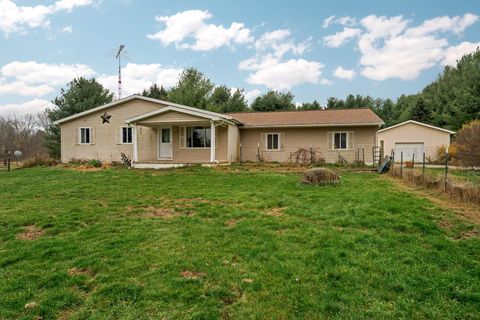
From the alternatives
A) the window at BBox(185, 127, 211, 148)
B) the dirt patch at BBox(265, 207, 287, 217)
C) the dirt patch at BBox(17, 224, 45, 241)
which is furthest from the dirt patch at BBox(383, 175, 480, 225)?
the window at BBox(185, 127, 211, 148)

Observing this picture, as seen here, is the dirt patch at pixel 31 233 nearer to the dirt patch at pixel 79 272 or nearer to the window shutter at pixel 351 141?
the dirt patch at pixel 79 272

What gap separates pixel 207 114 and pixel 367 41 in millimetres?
11264

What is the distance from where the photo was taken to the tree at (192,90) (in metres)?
33.5

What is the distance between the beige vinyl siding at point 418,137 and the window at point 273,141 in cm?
1020

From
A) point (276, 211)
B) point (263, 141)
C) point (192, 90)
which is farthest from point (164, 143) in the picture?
point (192, 90)

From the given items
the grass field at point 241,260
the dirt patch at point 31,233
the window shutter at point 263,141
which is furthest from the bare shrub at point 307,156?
the dirt patch at point 31,233

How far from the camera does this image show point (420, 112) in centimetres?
3259

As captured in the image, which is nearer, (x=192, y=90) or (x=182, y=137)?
(x=182, y=137)

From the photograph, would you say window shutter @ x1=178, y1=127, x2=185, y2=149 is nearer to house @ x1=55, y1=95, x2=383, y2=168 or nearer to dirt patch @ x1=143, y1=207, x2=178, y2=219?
house @ x1=55, y1=95, x2=383, y2=168

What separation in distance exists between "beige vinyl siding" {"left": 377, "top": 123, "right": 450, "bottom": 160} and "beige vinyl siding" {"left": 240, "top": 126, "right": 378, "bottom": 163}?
7.47 metres

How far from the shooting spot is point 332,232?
469 cm

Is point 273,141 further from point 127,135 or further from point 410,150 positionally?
point 410,150

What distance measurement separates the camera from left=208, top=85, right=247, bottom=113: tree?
36.4 m

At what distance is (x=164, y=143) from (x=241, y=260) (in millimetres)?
14771
